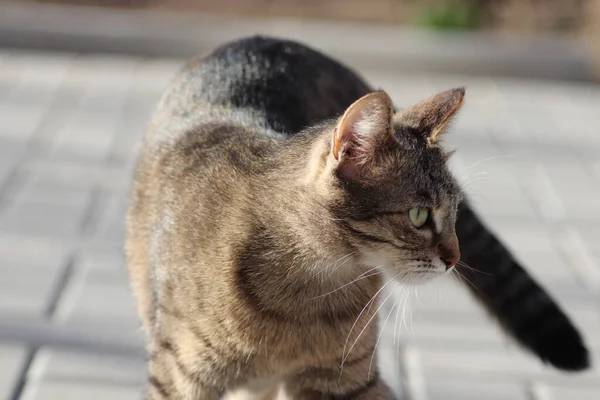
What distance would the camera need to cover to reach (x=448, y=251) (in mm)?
2416

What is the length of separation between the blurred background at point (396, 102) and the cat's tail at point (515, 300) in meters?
0.30

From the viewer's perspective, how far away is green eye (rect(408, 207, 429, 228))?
93.5 inches

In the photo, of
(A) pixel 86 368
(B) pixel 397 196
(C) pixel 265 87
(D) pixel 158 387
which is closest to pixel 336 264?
(B) pixel 397 196

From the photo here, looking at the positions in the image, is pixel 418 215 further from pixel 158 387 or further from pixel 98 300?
pixel 98 300

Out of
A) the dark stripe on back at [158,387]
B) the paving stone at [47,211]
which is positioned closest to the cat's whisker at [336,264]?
the dark stripe on back at [158,387]

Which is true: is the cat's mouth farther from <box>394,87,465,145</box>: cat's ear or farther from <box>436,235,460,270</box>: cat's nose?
<box>394,87,465,145</box>: cat's ear

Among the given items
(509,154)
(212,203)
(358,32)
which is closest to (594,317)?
(509,154)

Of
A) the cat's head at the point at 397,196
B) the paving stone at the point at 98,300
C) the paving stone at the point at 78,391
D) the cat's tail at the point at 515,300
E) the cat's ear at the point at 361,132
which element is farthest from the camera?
the paving stone at the point at 98,300

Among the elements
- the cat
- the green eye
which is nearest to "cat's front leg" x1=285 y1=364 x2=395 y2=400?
the cat

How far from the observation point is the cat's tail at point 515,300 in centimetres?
294

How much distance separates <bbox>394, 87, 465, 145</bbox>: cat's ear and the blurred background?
506 mm

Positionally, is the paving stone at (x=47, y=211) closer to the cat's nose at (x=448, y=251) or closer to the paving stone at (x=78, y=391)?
the paving stone at (x=78, y=391)

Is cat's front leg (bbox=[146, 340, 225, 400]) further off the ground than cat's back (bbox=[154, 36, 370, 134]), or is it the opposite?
cat's back (bbox=[154, 36, 370, 134])

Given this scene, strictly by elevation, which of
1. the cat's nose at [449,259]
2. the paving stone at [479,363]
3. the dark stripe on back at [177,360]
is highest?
the cat's nose at [449,259]
